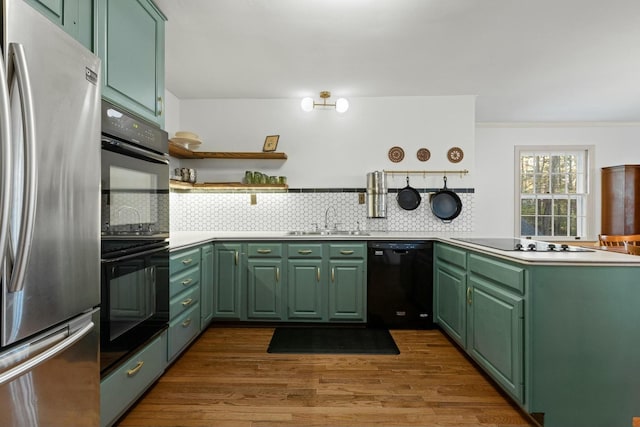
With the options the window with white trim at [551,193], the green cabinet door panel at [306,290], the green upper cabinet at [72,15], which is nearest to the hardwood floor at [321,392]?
the green cabinet door panel at [306,290]

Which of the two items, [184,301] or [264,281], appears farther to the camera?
[264,281]

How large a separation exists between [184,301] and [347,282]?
1.43 m

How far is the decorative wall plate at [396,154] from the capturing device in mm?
3881

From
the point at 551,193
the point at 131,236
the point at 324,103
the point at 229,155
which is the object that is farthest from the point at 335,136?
the point at 551,193

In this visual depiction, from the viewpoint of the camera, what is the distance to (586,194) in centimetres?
501

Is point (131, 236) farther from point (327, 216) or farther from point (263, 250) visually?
point (327, 216)

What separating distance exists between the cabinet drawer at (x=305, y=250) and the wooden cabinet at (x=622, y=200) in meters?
4.17

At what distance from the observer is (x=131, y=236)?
1.73 metres

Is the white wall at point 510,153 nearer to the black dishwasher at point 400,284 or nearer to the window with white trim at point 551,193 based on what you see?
the window with white trim at point 551,193

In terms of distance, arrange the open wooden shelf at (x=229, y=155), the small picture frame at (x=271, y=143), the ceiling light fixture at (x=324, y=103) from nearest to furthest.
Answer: the ceiling light fixture at (x=324, y=103) < the open wooden shelf at (x=229, y=155) < the small picture frame at (x=271, y=143)

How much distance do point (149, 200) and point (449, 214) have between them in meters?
3.09

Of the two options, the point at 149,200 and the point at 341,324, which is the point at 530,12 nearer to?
the point at 149,200

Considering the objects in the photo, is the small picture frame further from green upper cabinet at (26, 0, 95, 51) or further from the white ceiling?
green upper cabinet at (26, 0, 95, 51)

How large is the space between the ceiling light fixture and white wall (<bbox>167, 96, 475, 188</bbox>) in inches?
4.2
